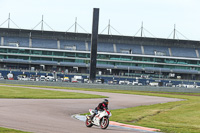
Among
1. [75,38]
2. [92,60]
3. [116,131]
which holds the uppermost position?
[75,38]

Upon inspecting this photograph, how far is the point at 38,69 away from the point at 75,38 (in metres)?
18.3

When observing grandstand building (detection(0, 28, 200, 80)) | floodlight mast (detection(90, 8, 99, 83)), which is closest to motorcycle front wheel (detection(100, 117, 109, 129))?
floodlight mast (detection(90, 8, 99, 83))

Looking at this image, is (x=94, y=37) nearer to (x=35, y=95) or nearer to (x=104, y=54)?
(x=104, y=54)

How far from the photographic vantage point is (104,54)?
13300 cm

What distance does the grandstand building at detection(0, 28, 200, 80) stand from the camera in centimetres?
13062

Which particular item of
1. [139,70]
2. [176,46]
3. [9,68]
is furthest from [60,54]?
[176,46]

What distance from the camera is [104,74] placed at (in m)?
133

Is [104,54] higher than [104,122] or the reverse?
higher

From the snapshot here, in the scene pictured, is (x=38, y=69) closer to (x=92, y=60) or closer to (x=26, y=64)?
(x=26, y=64)

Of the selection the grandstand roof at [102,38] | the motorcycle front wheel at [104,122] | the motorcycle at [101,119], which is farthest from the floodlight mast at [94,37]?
the motorcycle front wheel at [104,122]

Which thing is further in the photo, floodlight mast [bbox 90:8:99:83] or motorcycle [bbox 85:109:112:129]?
floodlight mast [bbox 90:8:99:83]

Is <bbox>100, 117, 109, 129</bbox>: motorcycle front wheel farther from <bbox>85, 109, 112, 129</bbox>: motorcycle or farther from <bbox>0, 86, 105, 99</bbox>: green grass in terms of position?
<bbox>0, 86, 105, 99</bbox>: green grass

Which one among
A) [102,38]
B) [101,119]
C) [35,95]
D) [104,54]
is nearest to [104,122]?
[101,119]

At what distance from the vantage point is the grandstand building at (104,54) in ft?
429
